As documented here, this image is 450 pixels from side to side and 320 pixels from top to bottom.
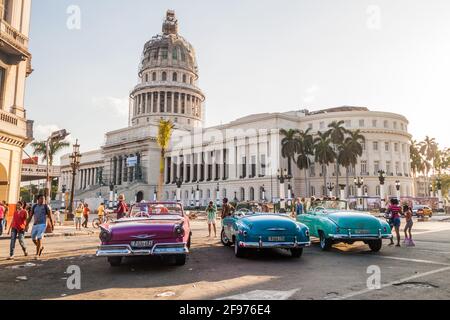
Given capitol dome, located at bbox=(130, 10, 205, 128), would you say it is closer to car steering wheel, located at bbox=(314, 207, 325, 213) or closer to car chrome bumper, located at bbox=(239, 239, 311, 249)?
car steering wheel, located at bbox=(314, 207, 325, 213)

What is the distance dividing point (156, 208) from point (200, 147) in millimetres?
72648

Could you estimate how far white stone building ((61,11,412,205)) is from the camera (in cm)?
6744

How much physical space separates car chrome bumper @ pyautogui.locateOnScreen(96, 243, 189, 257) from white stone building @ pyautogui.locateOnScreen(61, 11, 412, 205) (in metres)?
56.1

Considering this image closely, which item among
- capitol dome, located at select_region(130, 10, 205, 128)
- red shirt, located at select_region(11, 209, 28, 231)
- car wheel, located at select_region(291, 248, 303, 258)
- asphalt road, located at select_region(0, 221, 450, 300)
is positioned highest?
capitol dome, located at select_region(130, 10, 205, 128)

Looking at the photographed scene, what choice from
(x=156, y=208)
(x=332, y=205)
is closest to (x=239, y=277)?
(x=156, y=208)

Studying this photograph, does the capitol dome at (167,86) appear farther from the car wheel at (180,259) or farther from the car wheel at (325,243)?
the car wheel at (180,259)

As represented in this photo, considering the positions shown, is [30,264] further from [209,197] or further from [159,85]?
[159,85]

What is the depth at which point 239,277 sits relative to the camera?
6.95 metres

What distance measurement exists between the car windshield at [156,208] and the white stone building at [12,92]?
1109 cm

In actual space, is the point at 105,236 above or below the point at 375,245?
above

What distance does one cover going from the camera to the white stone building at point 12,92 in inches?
703

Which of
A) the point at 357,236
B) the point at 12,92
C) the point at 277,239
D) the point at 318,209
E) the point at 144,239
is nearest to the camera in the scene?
the point at 144,239

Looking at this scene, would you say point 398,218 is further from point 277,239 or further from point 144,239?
point 144,239

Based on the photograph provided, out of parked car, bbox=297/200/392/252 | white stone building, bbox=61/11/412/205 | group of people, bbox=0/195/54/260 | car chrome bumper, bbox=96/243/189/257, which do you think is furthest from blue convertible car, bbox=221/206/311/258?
white stone building, bbox=61/11/412/205
